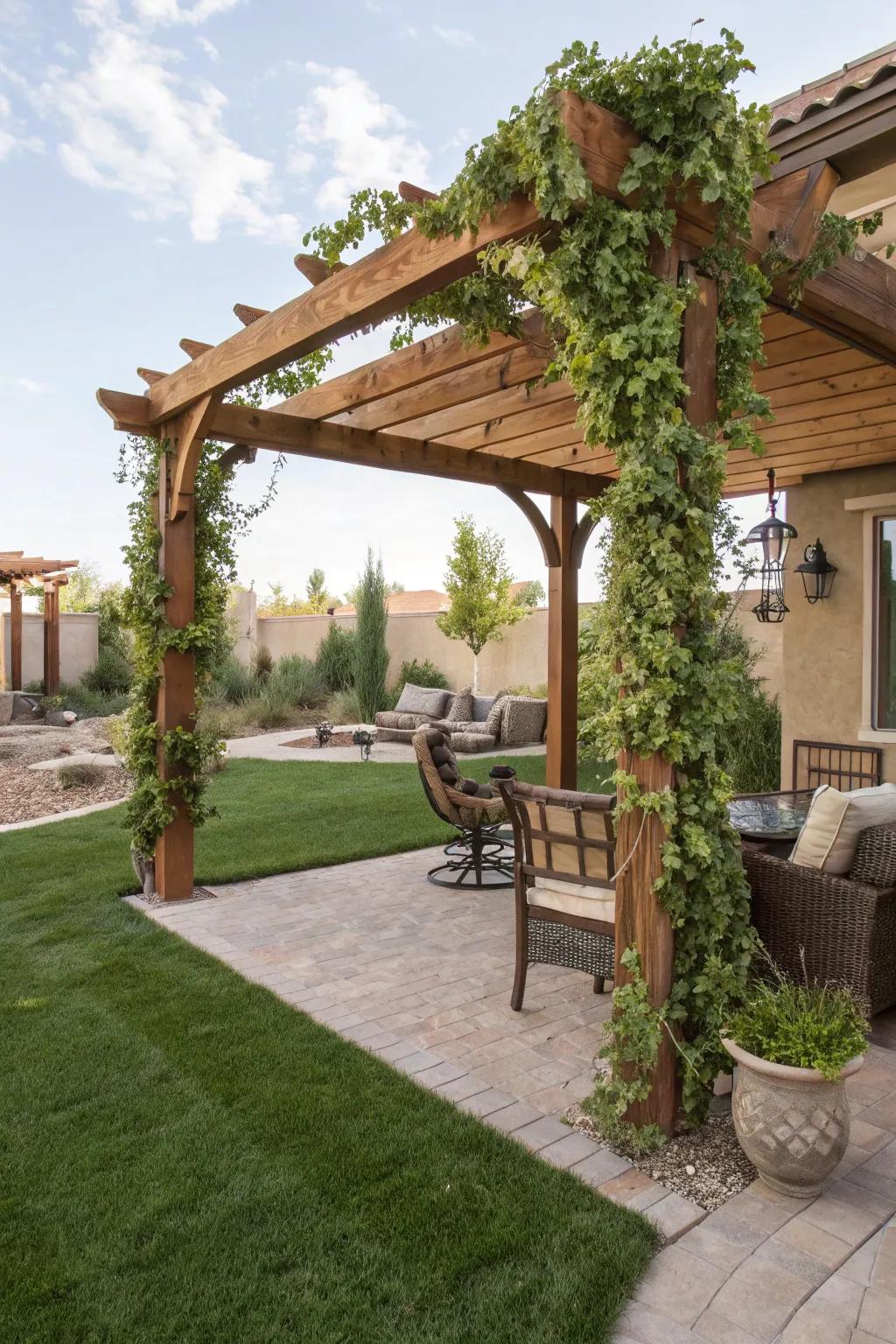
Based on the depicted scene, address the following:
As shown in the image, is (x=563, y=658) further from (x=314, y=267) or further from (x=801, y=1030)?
(x=801, y=1030)

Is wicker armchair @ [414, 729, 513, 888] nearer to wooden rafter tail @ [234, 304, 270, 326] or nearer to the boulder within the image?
wooden rafter tail @ [234, 304, 270, 326]

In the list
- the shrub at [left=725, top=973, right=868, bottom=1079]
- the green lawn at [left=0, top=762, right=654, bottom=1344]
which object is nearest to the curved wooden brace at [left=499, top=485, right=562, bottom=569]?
the green lawn at [left=0, top=762, right=654, bottom=1344]

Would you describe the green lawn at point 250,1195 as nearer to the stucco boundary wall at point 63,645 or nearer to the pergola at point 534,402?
the pergola at point 534,402

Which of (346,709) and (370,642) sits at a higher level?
(370,642)

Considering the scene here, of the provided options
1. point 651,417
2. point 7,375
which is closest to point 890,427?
point 651,417

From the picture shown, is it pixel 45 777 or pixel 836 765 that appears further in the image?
pixel 45 777

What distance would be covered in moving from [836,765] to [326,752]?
677 cm

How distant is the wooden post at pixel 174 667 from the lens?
4.87 metres

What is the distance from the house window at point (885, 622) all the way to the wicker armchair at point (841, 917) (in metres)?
3.47

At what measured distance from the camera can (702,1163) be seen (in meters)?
2.36

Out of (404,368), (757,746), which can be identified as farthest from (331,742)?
(404,368)

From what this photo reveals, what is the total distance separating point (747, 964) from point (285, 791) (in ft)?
21.2

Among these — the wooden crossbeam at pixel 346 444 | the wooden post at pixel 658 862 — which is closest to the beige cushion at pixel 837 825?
the wooden post at pixel 658 862

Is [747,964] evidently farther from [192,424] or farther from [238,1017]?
[192,424]
